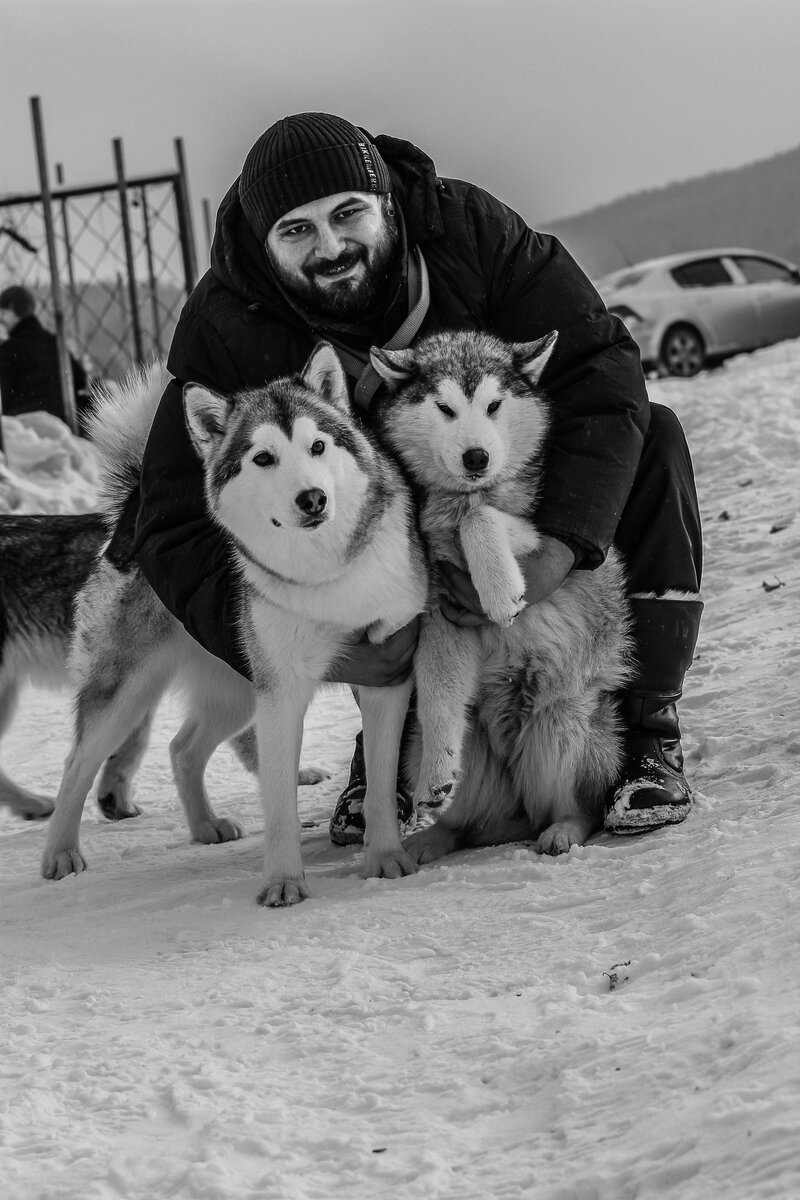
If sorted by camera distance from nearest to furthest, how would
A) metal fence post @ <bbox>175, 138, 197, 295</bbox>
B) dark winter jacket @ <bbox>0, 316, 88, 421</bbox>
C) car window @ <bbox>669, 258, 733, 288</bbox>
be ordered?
dark winter jacket @ <bbox>0, 316, 88, 421</bbox> < metal fence post @ <bbox>175, 138, 197, 295</bbox> < car window @ <bbox>669, 258, 733, 288</bbox>

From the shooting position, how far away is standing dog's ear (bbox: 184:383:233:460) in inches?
113

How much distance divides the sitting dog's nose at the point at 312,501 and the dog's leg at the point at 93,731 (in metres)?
1.16

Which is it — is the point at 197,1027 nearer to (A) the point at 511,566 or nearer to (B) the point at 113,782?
(A) the point at 511,566

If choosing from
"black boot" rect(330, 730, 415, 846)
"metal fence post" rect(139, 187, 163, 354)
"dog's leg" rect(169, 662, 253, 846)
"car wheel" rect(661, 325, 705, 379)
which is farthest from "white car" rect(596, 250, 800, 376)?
"black boot" rect(330, 730, 415, 846)

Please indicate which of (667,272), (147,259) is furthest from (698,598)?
(667,272)

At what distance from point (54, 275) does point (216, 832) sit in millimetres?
7689

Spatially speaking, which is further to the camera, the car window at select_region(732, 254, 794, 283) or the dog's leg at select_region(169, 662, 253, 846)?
the car window at select_region(732, 254, 794, 283)

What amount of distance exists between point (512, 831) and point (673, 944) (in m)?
1.05

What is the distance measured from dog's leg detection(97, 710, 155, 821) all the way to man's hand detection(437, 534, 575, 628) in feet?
5.27

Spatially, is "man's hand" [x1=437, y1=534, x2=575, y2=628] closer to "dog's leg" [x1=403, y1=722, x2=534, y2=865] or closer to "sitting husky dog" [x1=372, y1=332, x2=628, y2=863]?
"sitting husky dog" [x1=372, y1=332, x2=628, y2=863]

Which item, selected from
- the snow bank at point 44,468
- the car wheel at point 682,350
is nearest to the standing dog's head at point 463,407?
the snow bank at point 44,468

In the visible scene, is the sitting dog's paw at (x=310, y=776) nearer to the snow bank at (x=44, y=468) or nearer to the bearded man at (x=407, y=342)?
the bearded man at (x=407, y=342)

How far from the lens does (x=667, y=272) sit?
14805 mm

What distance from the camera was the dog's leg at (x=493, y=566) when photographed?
2.81 metres
